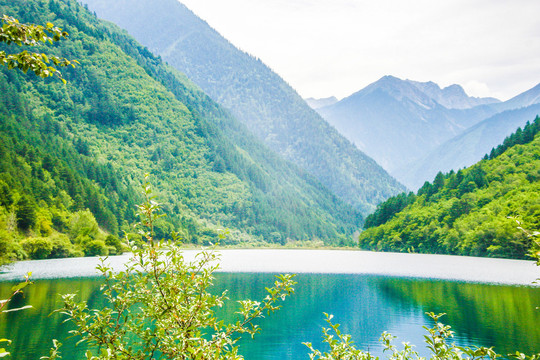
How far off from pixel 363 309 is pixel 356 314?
2.59m

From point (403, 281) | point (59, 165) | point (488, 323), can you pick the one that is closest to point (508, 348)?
point (488, 323)

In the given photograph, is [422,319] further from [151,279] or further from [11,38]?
[11,38]

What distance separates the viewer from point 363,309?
43062 mm

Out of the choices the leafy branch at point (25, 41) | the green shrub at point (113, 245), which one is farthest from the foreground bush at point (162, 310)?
the green shrub at point (113, 245)

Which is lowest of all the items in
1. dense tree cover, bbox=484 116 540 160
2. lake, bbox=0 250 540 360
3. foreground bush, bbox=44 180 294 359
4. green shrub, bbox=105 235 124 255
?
lake, bbox=0 250 540 360

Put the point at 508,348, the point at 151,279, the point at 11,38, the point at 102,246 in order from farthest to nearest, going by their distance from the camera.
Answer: the point at 102,246 < the point at 508,348 < the point at 151,279 < the point at 11,38

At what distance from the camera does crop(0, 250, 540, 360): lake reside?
28828 mm

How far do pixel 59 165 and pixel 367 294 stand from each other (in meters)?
109

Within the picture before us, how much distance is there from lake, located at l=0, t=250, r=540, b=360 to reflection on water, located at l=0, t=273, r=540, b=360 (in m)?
0.07

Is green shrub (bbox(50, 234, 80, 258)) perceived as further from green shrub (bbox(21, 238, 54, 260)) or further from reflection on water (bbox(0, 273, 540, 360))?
reflection on water (bbox(0, 273, 540, 360))

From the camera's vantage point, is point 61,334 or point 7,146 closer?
point 61,334

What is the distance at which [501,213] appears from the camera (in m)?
94.5

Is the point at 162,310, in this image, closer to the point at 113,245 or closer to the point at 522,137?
the point at 113,245

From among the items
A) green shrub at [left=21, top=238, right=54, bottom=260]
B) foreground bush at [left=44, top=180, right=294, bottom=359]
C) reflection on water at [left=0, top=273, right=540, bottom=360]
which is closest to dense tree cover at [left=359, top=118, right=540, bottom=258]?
reflection on water at [left=0, top=273, right=540, bottom=360]
